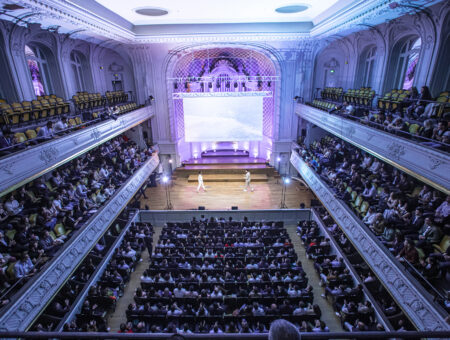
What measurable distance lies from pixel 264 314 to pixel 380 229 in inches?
168

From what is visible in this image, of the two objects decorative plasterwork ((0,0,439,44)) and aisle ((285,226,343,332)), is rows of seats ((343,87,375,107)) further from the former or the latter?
aisle ((285,226,343,332))

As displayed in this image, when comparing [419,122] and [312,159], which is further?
[312,159]

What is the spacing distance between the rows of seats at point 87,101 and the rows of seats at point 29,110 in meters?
1.17

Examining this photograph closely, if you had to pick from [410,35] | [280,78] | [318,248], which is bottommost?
[318,248]

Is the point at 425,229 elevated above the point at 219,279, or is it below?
above

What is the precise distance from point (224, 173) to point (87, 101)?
1016 centimetres

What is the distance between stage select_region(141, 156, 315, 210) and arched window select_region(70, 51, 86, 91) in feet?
25.2

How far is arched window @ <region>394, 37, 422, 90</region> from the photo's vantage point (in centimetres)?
1156

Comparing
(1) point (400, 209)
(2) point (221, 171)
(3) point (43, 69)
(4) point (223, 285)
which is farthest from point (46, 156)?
(2) point (221, 171)

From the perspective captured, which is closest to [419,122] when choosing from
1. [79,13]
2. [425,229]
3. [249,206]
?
[425,229]

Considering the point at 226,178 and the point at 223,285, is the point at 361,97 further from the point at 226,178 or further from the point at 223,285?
the point at 223,285

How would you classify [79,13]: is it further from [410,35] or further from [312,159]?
[410,35]

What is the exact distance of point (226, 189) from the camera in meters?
17.5

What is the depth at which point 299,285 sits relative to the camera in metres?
8.91
